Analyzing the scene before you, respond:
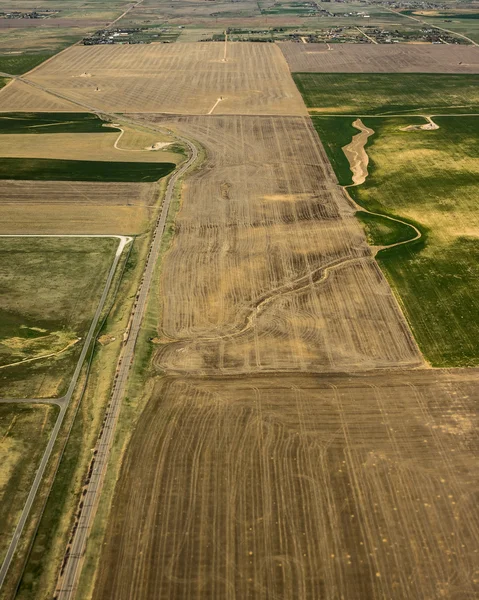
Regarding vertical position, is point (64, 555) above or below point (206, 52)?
below

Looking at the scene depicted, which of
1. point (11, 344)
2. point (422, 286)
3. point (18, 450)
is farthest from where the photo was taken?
point (422, 286)

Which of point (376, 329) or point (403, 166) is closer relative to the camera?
point (376, 329)

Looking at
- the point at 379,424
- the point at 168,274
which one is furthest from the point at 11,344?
the point at 379,424

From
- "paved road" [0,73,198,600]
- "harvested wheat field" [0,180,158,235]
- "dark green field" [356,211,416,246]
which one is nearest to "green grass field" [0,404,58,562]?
"paved road" [0,73,198,600]

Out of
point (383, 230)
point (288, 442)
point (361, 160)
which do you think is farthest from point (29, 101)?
point (288, 442)

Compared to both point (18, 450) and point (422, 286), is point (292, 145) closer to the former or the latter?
point (422, 286)

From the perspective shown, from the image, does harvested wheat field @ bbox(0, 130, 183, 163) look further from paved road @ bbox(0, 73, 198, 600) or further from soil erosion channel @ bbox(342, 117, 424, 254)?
paved road @ bbox(0, 73, 198, 600)

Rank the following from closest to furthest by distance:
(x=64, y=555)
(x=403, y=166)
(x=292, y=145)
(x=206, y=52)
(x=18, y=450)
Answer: (x=64, y=555)
(x=18, y=450)
(x=403, y=166)
(x=292, y=145)
(x=206, y=52)
